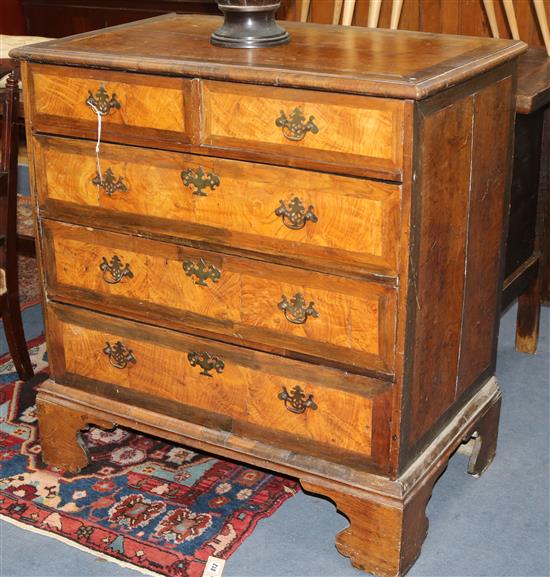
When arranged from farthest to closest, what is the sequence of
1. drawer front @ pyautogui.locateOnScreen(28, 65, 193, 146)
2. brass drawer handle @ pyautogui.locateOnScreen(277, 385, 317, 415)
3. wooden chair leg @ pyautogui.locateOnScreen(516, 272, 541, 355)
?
wooden chair leg @ pyautogui.locateOnScreen(516, 272, 541, 355) → brass drawer handle @ pyautogui.locateOnScreen(277, 385, 317, 415) → drawer front @ pyautogui.locateOnScreen(28, 65, 193, 146)

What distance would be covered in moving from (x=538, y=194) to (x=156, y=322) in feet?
5.49

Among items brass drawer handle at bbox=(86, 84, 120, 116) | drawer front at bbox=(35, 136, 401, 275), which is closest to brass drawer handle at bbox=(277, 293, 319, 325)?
drawer front at bbox=(35, 136, 401, 275)

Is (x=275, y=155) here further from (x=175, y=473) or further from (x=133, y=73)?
(x=175, y=473)

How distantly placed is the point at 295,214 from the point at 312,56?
0.42m

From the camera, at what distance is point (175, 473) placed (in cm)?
308

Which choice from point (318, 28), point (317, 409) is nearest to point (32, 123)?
point (318, 28)

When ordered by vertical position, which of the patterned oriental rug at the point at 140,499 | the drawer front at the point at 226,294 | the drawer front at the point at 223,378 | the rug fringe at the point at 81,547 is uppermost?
the drawer front at the point at 226,294

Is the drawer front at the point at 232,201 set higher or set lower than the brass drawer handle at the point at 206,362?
higher

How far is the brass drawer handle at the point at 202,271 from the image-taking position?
2.59m

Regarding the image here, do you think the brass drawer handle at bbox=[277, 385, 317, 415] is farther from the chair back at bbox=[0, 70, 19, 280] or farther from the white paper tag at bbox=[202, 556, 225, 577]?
the chair back at bbox=[0, 70, 19, 280]

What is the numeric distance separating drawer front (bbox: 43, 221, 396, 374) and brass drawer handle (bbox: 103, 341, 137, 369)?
119 mm

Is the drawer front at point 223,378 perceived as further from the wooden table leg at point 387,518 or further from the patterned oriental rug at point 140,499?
the patterned oriental rug at point 140,499

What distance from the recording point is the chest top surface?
7.29 ft

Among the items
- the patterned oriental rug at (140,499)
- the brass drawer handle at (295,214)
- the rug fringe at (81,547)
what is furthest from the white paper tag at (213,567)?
the brass drawer handle at (295,214)
